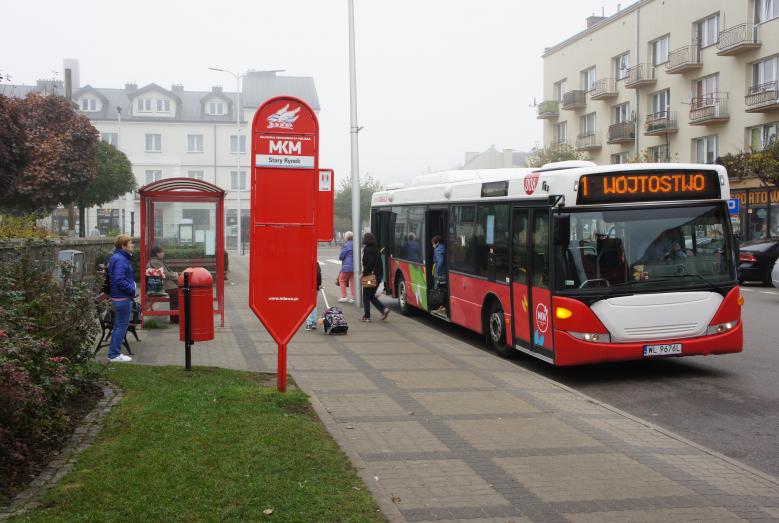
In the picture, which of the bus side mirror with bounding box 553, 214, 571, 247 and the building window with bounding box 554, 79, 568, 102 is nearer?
the bus side mirror with bounding box 553, 214, 571, 247

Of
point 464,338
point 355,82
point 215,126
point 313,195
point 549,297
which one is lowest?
point 464,338

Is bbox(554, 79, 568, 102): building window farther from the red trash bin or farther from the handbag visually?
the red trash bin

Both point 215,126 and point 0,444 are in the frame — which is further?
point 215,126

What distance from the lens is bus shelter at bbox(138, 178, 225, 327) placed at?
14.5 meters

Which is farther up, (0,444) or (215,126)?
(215,126)

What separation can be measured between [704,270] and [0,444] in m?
8.20

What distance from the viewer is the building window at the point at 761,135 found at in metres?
34.8

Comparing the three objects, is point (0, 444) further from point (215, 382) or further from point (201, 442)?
point (215, 382)

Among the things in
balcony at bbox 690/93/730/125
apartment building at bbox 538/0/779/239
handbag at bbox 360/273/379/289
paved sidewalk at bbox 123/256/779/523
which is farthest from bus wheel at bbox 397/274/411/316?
balcony at bbox 690/93/730/125

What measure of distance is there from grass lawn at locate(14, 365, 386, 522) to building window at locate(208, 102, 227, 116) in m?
66.5

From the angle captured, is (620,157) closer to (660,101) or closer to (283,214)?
(660,101)

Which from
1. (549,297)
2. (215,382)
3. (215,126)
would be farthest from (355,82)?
(215,126)

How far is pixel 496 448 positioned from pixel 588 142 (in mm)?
44652

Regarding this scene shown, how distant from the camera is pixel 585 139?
163 feet
